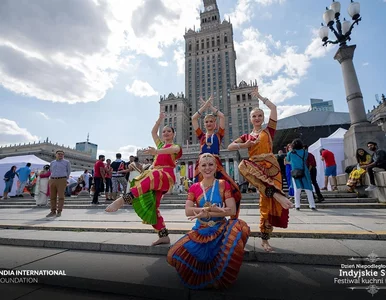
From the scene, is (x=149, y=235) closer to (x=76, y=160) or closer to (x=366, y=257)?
(x=366, y=257)

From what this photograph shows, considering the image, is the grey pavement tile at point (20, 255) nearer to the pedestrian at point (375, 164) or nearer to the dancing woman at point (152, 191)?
the dancing woman at point (152, 191)

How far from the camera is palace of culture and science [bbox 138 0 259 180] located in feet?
278

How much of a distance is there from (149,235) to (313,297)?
8.85 ft

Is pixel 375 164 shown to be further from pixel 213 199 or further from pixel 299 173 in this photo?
pixel 213 199

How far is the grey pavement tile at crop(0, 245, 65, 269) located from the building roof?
17410mm

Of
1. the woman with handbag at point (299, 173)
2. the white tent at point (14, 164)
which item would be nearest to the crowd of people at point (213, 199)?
the woman with handbag at point (299, 173)

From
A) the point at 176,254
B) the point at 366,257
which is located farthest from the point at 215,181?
the point at 366,257

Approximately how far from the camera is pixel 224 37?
9119 centimetres

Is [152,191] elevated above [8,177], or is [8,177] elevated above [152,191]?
[8,177]

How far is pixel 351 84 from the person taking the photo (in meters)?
9.47

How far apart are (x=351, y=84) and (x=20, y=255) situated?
43.0 feet

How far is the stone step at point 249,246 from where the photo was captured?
239 centimetres

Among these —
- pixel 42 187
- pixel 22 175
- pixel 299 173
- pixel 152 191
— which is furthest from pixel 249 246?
pixel 22 175

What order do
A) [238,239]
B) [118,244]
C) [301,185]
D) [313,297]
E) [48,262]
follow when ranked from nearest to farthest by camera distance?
[313,297], [238,239], [48,262], [118,244], [301,185]
